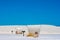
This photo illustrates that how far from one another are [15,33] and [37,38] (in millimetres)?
327

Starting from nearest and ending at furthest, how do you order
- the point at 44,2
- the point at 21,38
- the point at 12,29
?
1. the point at 21,38
2. the point at 12,29
3. the point at 44,2

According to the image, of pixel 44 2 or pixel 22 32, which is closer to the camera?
pixel 22 32

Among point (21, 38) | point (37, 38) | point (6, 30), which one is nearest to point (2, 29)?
point (6, 30)

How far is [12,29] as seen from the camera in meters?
1.84

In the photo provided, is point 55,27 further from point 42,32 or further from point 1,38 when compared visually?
point 1,38

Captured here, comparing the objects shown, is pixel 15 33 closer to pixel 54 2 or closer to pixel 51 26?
pixel 51 26

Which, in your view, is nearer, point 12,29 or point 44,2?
point 12,29

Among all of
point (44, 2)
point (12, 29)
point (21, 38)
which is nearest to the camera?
point (21, 38)

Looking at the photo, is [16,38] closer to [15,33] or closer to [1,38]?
[15,33]

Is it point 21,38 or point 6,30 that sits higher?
point 6,30

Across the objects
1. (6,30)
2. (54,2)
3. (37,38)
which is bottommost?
(37,38)

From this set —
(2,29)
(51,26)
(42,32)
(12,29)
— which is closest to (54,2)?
(51,26)

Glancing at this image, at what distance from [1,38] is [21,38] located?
314mm

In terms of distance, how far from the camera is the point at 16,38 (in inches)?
68.3
